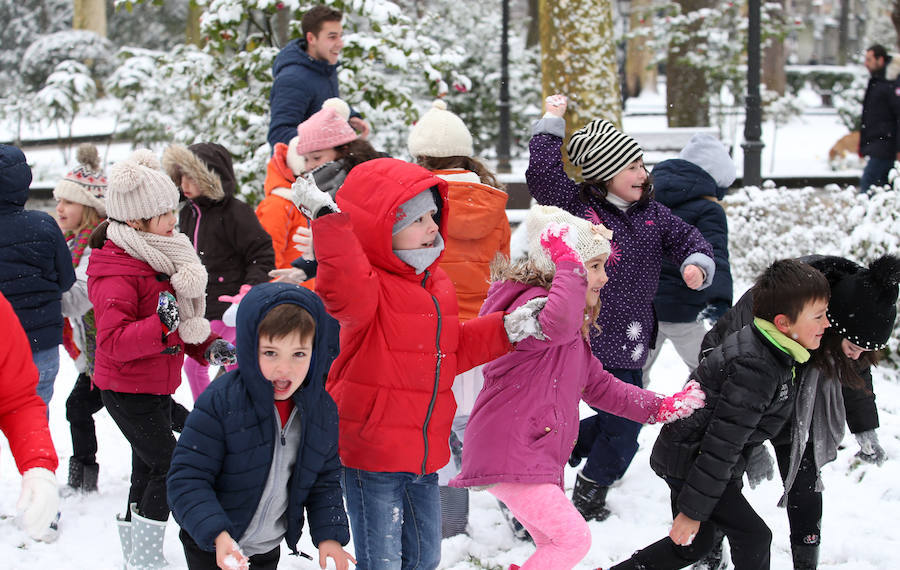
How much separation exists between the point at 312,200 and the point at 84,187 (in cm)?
247

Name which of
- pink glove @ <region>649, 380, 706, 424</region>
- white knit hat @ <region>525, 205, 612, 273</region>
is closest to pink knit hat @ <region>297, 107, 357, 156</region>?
white knit hat @ <region>525, 205, 612, 273</region>

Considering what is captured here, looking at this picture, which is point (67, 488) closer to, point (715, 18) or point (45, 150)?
point (715, 18)

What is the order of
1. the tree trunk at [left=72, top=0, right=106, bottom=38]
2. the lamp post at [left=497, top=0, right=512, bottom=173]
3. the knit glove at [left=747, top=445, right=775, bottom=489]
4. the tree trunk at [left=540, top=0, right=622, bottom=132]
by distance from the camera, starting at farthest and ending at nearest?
the tree trunk at [left=72, top=0, right=106, bottom=38], the lamp post at [left=497, top=0, right=512, bottom=173], the tree trunk at [left=540, top=0, right=622, bottom=132], the knit glove at [left=747, top=445, right=775, bottom=489]

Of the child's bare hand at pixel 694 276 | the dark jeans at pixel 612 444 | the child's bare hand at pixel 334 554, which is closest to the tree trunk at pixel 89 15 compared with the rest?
the dark jeans at pixel 612 444

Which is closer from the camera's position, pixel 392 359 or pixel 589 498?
pixel 392 359

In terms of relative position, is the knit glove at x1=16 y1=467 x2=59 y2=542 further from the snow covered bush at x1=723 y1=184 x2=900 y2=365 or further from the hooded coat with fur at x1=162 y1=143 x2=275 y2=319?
the snow covered bush at x1=723 y1=184 x2=900 y2=365

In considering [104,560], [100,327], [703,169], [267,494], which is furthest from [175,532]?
[703,169]

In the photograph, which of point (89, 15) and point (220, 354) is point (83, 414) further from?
point (89, 15)

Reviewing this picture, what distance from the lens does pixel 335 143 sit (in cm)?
455

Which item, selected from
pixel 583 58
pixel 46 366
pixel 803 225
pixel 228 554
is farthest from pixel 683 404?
pixel 583 58

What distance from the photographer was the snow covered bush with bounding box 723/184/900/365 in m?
6.40

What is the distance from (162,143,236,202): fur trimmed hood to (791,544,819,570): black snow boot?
349 centimetres

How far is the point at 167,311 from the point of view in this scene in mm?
3494

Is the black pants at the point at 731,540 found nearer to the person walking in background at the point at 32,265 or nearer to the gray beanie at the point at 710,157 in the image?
the gray beanie at the point at 710,157
